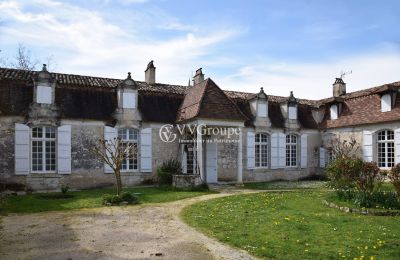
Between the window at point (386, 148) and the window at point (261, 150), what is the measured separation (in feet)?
17.6

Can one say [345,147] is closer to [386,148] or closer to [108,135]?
[386,148]

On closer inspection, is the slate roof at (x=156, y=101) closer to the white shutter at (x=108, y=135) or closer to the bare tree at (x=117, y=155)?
the white shutter at (x=108, y=135)

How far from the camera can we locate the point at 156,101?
16.8 m

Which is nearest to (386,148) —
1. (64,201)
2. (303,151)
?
(303,151)

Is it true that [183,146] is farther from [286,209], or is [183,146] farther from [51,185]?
[286,209]

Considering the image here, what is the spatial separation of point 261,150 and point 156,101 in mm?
6079

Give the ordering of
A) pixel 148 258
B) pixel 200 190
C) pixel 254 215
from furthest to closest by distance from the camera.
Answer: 1. pixel 200 190
2. pixel 254 215
3. pixel 148 258

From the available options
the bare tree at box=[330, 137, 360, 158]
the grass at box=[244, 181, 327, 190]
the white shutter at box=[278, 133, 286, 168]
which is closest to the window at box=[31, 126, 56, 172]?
the grass at box=[244, 181, 327, 190]

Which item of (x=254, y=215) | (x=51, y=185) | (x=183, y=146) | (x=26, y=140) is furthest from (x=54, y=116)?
(x=254, y=215)

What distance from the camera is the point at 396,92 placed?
1655cm

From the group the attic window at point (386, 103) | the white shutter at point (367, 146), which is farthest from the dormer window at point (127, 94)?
the attic window at point (386, 103)

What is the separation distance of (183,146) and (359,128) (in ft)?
29.0

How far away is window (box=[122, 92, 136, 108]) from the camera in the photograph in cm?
1582

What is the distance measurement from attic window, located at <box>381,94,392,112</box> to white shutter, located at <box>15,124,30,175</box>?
1567 cm
